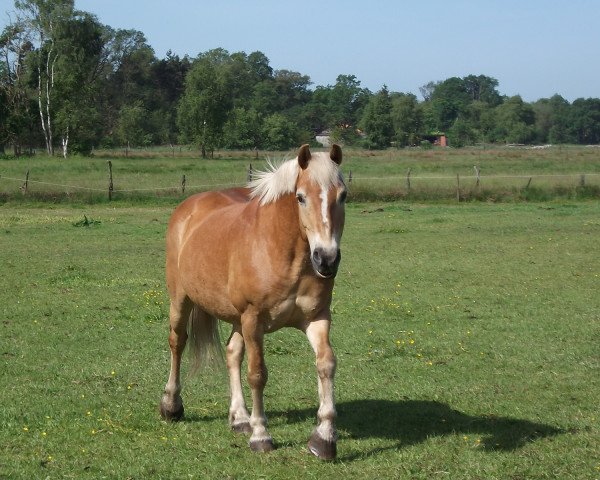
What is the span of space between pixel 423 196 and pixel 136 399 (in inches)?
1013

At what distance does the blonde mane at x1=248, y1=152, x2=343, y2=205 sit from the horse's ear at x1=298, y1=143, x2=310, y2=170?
0.03 metres

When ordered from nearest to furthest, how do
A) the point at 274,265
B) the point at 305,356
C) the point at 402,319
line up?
the point at 274,265 → the point at 305,356 → the point at 402,319

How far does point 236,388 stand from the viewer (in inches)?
263

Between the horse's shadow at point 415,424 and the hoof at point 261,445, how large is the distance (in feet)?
1.80

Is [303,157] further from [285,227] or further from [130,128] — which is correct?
[130,128]

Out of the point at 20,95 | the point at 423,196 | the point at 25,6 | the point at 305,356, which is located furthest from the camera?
the point at 20,95

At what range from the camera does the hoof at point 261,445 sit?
584cm

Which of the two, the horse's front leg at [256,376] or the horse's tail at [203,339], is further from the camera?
the horse's tail at [203,339]

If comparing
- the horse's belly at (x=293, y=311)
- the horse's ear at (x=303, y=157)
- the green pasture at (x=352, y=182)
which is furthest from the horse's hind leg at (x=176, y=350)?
the green pasture at (x=352, y=182)

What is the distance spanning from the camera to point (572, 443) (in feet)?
19.5

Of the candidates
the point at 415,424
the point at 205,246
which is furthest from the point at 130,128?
the point at 415,424

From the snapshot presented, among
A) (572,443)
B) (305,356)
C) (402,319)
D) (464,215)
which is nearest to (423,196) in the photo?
(464,215)

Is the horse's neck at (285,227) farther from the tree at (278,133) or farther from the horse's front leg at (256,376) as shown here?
the tree at (278,133)

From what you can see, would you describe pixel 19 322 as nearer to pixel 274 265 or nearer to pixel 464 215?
pixel 274 265
